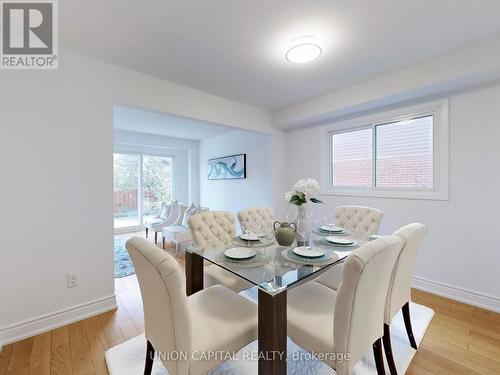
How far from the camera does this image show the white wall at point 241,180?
418cm

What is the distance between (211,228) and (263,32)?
1718 mm

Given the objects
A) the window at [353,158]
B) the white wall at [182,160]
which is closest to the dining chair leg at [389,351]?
the window at [353,158]

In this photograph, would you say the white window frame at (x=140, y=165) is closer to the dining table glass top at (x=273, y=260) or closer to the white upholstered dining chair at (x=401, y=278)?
the dining table glass top at (x=273, y=260)

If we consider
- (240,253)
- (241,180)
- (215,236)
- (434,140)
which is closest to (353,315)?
→ (240,253)

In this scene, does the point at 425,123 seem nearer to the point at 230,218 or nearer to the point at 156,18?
the point at 230,218

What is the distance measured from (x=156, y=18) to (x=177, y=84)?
1077 millimetres

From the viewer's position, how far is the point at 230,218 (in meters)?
2.30

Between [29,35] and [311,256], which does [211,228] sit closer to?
[311,256]

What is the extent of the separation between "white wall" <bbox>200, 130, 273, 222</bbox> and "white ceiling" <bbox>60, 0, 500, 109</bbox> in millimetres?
1856

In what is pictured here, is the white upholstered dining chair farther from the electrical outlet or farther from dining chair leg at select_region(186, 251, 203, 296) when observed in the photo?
the electrical outlet

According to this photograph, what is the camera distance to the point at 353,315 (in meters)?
1.03

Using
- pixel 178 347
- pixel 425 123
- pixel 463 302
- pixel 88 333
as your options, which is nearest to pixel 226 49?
pixel 178 347

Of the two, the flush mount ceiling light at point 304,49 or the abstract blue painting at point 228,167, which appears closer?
the flush mount ceiling light at point 304,49

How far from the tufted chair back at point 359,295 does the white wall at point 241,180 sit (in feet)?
9.21
